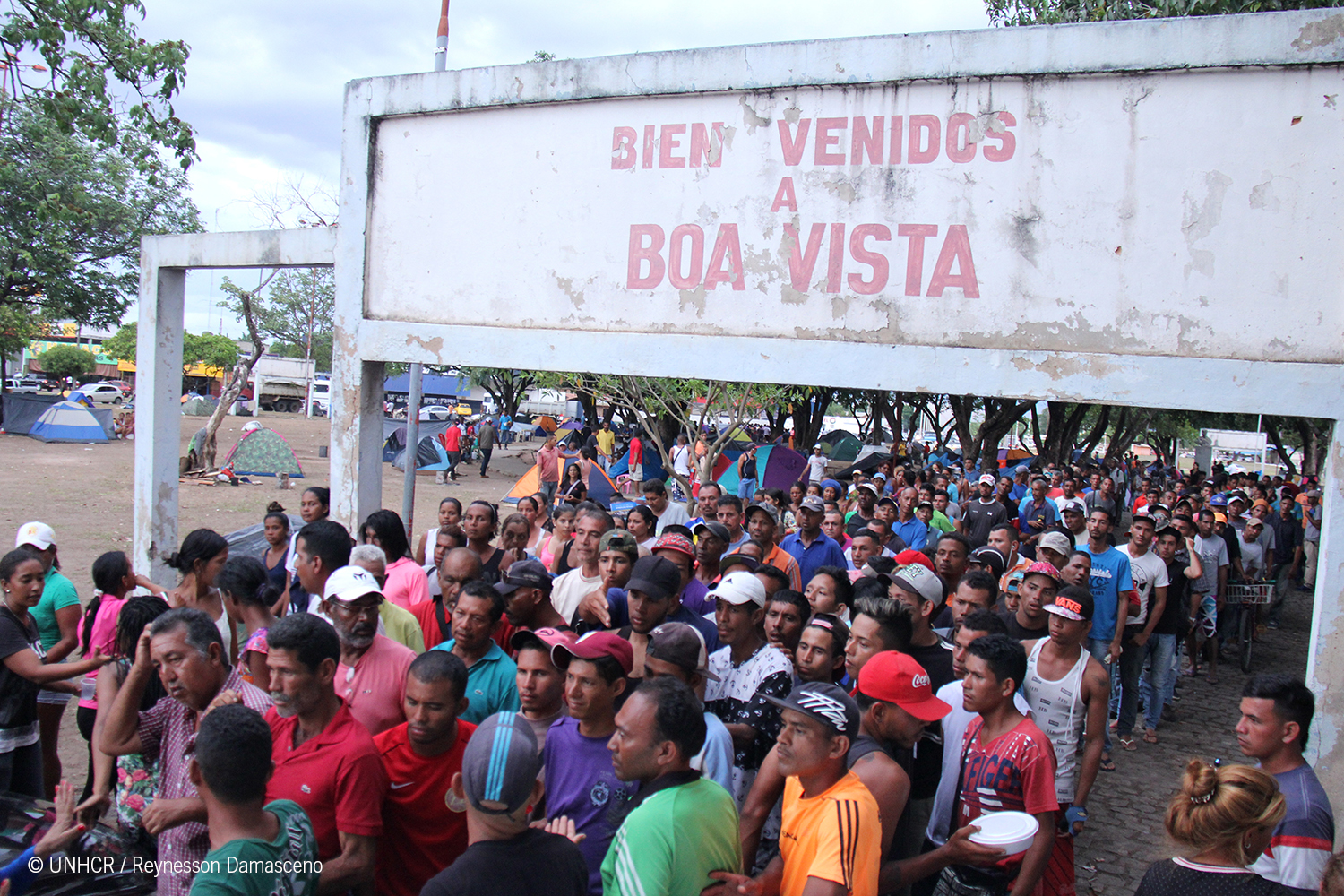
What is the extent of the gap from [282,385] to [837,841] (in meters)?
57.5

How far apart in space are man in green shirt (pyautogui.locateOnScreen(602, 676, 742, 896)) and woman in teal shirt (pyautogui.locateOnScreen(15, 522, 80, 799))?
342 centimetres

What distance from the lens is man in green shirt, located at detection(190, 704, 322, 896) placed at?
225 cm

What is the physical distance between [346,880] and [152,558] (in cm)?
591

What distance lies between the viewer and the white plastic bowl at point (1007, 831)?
9.22ft

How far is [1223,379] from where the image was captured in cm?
479

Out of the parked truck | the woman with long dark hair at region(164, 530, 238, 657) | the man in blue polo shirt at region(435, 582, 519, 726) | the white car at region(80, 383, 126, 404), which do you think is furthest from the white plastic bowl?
the parked truck

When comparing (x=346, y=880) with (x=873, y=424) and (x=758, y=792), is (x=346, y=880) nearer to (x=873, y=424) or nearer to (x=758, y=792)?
(x=758, y=792)

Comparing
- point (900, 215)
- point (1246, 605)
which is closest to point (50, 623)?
point (900, 215)

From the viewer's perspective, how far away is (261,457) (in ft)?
65.6

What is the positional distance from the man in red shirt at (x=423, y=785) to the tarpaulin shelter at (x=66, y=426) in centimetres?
2723

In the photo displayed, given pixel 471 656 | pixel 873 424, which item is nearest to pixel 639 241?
pixel 471 656

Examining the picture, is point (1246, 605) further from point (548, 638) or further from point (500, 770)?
point (500, 770)

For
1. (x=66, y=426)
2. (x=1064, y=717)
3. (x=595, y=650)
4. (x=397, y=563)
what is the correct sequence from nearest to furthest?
1. (x=595, y=650)
2. (x=1064, y=717)
3. (x=397, y=563)
4. (x=66, y=426)

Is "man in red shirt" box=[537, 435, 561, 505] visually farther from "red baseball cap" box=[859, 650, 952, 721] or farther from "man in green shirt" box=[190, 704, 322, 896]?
"man in green shirt" box=[190, 704, 322, 896]
